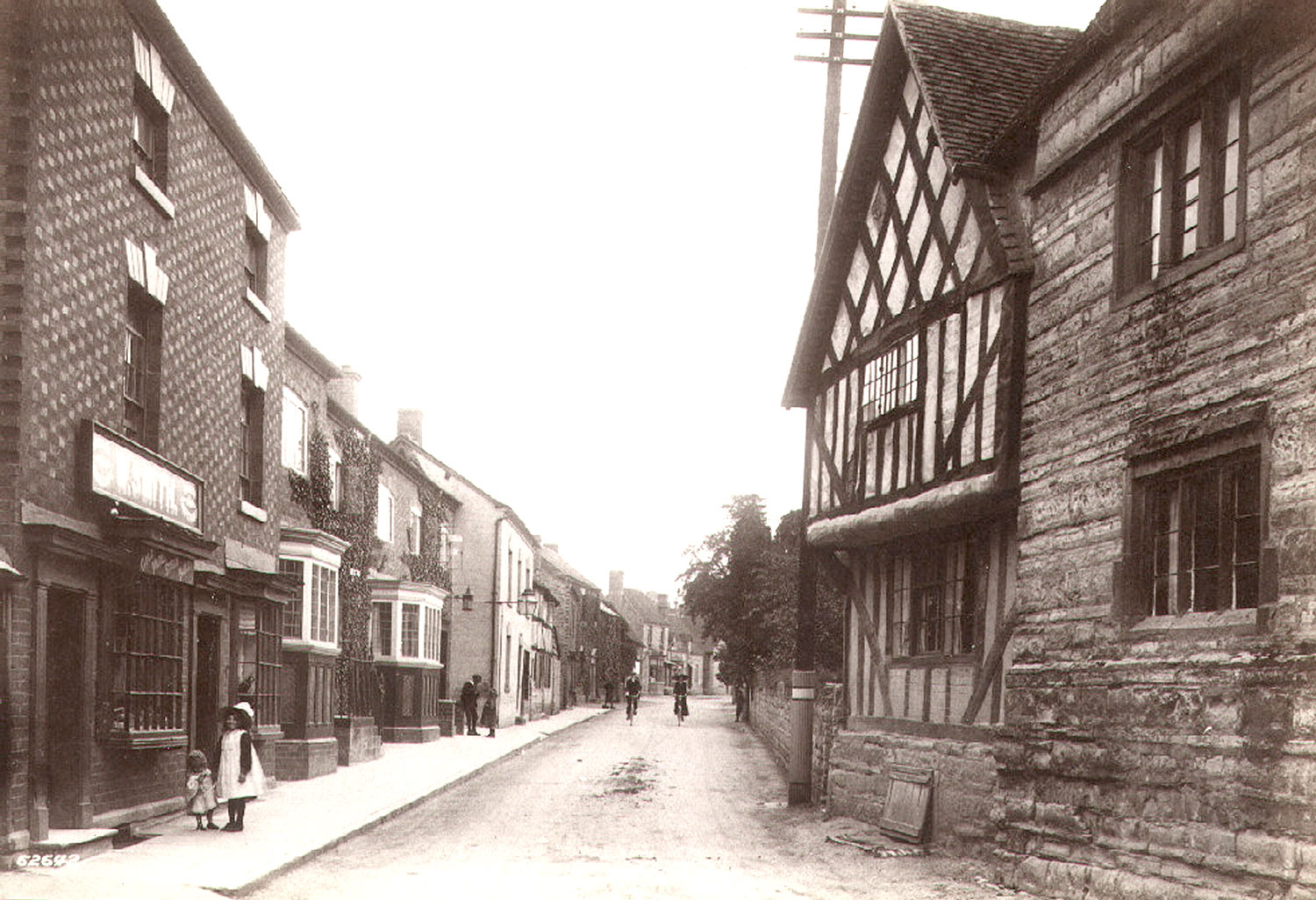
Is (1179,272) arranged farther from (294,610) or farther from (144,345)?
(294,610)

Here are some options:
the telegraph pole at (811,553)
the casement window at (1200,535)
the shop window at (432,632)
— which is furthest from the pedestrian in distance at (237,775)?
the shop window at (432,632)

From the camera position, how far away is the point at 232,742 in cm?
1432

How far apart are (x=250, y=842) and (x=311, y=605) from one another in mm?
9198

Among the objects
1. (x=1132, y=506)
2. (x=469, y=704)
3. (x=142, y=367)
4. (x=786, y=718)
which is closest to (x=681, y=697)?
(x=469, y=704)

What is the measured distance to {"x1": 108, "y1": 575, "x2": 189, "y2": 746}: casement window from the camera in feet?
44.5

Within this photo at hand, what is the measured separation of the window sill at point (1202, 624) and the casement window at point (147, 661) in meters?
9.09

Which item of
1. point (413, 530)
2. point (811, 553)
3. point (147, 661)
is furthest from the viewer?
point (413, 530)

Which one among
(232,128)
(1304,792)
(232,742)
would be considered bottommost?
(232,742)

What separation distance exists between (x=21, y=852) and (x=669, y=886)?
493 cm

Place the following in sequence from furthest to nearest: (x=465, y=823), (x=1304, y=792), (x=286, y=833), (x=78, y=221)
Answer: (x=465, y=823), (x=286, y=833), (x=78, y=221), (x=1304, y=792)

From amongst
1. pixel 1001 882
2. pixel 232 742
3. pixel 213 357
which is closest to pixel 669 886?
pixel 1001 882

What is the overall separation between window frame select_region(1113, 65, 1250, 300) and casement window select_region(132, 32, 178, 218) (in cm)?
912

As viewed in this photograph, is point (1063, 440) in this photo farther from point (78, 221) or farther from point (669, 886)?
point (78, 221)

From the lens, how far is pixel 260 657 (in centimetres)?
1914
